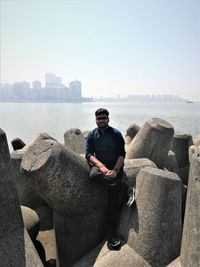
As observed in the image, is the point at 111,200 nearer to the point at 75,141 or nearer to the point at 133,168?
the point at 133,168

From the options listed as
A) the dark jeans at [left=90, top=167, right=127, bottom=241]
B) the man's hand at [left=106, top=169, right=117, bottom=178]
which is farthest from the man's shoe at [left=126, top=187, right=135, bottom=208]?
the man's hand at [left=106, top=169, right=117, bottom=178]

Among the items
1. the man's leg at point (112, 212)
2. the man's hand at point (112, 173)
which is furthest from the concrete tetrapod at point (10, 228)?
the man's hand at point (112, 173)

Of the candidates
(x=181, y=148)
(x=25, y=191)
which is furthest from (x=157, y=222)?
(x=181, y=148)

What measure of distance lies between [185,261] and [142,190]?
88 cm

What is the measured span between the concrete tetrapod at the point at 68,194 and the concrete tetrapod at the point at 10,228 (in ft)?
1.10

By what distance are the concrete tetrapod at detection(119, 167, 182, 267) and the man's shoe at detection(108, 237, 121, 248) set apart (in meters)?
0.08

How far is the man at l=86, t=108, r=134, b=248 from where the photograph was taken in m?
3.75

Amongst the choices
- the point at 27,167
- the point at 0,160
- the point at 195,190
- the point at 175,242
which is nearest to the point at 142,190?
the point at 175,242

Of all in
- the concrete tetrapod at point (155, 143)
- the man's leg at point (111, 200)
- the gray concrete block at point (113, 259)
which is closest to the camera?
the gray concrete block at point (113, 259)

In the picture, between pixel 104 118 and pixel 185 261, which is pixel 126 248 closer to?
pixel 185 261

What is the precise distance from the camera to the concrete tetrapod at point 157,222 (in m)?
3.41

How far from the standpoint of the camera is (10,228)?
3.38 m

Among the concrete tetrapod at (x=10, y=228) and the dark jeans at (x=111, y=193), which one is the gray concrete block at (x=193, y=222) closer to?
the dark jeans at (x=111, y=193)

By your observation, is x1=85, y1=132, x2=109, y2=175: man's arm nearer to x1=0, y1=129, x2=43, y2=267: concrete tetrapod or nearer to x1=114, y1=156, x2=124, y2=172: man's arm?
x1=114, y1=156, x2=124, y2=172: man's arm
